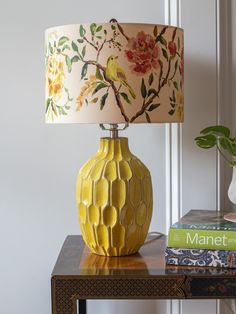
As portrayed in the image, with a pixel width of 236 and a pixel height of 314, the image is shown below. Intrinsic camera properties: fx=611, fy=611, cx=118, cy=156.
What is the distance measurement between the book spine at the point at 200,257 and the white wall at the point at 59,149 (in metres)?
0.35

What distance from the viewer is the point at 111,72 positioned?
1.35 m

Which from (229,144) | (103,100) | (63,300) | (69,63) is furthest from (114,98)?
(63,300)

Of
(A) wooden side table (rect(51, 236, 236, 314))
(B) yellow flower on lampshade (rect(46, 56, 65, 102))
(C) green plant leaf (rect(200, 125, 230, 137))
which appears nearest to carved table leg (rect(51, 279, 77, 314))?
(A) wooden side table (rect(51, 236, 236, 314))

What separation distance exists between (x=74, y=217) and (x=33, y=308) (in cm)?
30

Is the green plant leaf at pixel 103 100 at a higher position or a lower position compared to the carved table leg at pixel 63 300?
higher

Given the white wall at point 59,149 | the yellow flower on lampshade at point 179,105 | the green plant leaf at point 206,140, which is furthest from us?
the white wall at point 59,149

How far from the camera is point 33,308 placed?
182cm

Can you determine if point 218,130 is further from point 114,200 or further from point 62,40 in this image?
point 62,40

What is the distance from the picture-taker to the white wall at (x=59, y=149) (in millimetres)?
1718

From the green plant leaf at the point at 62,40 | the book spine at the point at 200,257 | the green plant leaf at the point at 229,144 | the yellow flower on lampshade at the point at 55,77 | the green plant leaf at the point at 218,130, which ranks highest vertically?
the green plant leaf at the point at 62,40

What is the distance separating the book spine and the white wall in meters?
0.35

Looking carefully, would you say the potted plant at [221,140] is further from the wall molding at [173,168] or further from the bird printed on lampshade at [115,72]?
the bird printed on lampshade at [115,72]

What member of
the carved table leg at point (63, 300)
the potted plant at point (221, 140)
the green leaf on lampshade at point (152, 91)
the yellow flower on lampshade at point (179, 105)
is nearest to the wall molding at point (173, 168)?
the potted plant at point (221, 140)

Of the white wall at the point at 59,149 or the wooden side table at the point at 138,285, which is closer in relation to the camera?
the wooden side table at the point at 138,285
